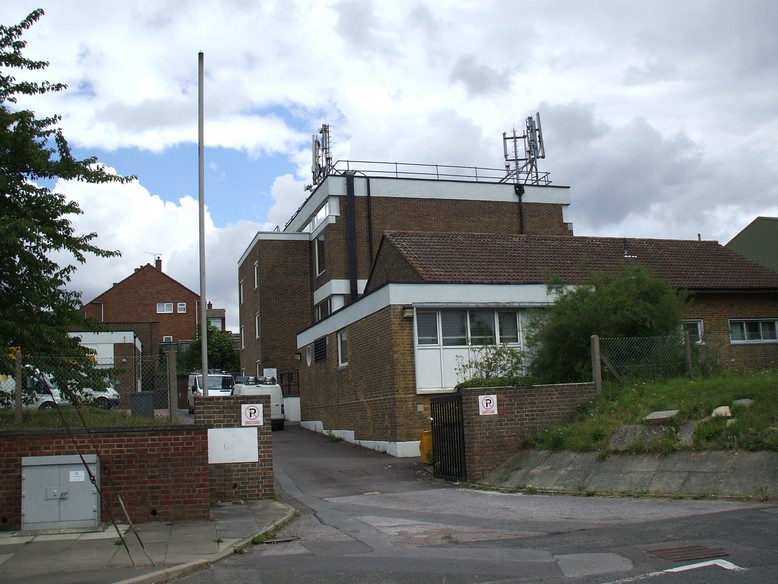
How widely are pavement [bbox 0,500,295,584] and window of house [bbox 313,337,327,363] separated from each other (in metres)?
15.5

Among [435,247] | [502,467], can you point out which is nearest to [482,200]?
[435,247]

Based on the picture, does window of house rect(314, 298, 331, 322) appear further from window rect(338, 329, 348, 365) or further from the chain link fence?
the chain link fence

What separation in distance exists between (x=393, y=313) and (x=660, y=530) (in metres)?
12.5

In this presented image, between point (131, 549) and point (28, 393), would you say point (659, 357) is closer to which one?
point (131, 549)

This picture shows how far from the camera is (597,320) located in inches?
699

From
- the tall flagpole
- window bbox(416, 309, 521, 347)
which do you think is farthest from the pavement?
window bbox(416, 309, 521, 347)

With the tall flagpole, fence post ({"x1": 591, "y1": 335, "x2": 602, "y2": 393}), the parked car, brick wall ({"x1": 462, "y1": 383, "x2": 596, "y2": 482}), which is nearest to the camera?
the parked car

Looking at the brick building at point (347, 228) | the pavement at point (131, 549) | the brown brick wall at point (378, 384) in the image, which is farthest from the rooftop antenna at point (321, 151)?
the pavement at point (131, 549)

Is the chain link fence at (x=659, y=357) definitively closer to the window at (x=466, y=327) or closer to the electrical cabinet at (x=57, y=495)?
the window at (x=466, y=327)

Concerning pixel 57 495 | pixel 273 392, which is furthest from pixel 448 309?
pixel 57 495

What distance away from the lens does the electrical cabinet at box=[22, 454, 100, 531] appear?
11219mm

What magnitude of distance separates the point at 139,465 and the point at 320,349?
16.9 metres

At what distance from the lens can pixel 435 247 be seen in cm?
2477

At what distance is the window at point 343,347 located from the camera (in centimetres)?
2583
